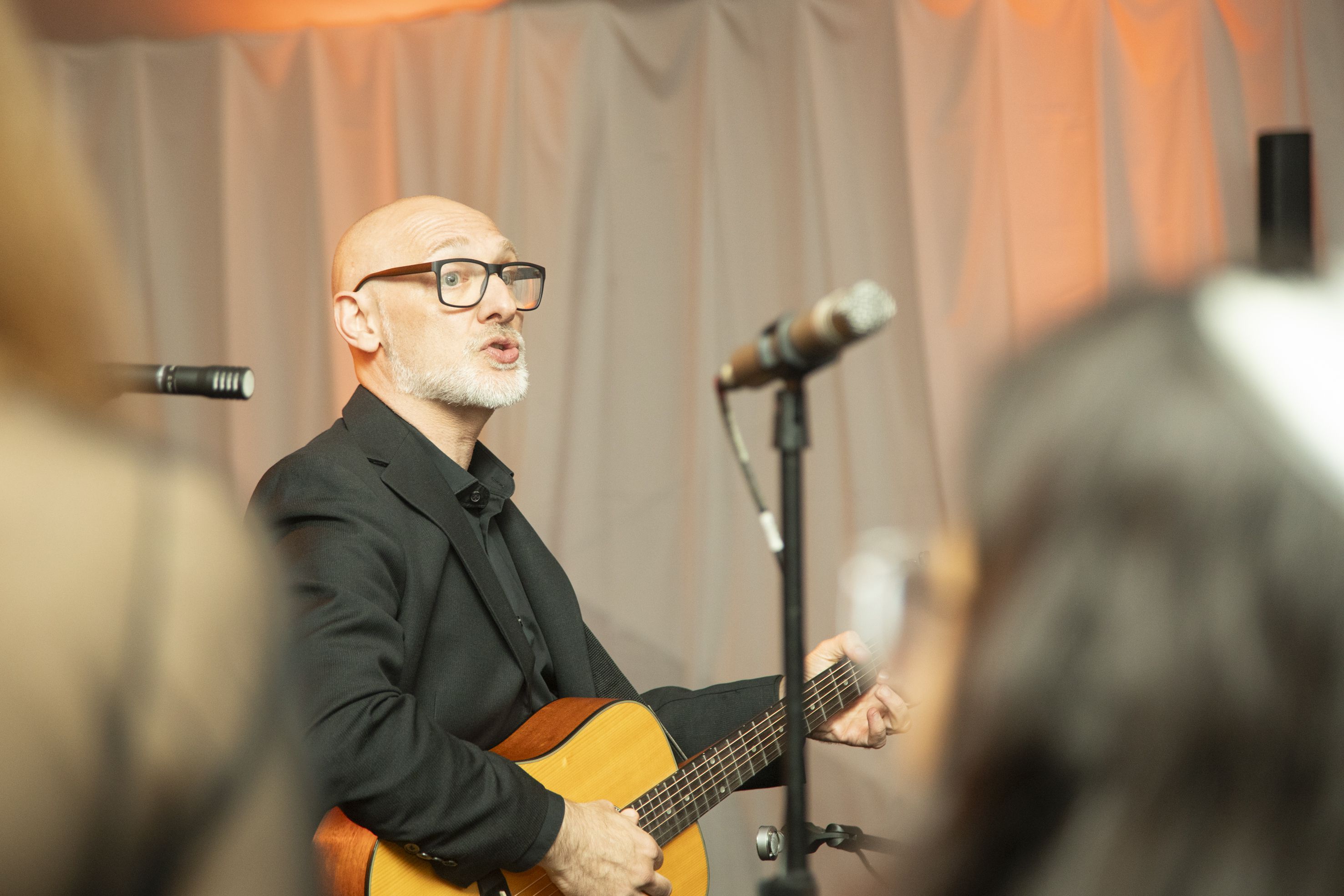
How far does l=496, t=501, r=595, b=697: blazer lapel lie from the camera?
84.0 inches

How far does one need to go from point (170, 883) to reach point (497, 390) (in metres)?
1.67

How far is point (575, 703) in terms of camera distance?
197 cm

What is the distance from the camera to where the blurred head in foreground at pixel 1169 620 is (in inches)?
21.1

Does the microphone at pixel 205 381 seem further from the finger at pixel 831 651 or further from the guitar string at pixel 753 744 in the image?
the finger at pixel 831 651

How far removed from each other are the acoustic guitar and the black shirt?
141mm

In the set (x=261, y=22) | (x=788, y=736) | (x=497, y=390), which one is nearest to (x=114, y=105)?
(x=261, y=22)

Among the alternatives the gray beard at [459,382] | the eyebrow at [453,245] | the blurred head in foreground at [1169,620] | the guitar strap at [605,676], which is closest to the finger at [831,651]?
the guitar strap at [605,676]

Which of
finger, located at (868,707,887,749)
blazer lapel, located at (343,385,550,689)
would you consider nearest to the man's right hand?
blazer lapel, located at (343,385,550,689)

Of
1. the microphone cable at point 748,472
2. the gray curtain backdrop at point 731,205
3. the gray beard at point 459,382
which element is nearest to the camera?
the microphone cable at point 748,472

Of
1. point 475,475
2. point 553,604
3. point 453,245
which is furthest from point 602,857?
point 453,245

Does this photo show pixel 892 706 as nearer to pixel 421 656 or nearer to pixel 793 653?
pixel 421 656

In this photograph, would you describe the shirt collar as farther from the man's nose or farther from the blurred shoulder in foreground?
the blurred shoulder in foreground

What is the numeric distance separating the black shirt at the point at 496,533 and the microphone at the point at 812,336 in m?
1.12

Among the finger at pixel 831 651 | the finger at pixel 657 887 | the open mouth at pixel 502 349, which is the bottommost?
the finger at pixel 657 887
